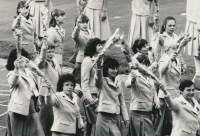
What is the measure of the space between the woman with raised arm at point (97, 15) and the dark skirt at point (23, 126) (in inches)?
229

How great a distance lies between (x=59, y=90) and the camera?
11805mm

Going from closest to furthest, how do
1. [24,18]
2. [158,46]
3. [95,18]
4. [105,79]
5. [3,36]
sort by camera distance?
[105,79] < [158,46] < [24,18] < [95,18] < [3,36]

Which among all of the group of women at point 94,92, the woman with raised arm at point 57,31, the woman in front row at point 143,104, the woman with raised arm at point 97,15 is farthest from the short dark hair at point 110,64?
the woman with raised arm at point 97,15

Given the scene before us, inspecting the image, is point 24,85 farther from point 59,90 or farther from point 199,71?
point 199,71

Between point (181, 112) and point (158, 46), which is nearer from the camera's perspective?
point (181, 112)

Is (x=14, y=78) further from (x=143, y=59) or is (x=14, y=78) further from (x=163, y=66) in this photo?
(x=163, y=66)

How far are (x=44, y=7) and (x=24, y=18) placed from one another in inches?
78.0

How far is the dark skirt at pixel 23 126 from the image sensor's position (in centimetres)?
1198

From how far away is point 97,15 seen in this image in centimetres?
1758

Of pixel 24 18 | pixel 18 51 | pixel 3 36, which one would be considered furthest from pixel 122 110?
pixel 3 36

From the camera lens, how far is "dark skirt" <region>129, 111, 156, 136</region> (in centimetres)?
1273

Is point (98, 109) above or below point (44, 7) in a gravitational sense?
below

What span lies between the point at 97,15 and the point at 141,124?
5367 millimetres

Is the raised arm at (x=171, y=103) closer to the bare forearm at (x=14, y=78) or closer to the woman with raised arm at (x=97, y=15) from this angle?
the bare forearm at (x=14, y=78)
